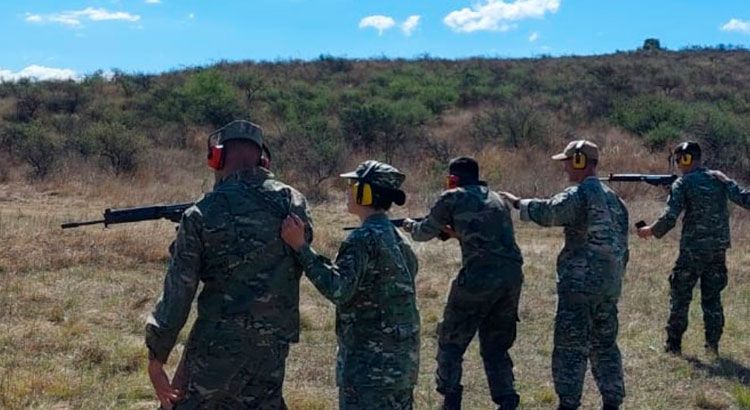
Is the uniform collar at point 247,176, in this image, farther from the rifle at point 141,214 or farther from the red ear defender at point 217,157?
the rifle at point 141,214

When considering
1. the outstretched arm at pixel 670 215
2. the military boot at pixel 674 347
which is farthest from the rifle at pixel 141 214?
the military boot at pixel 674 347

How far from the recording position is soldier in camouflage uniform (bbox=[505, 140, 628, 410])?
5820 millimetres

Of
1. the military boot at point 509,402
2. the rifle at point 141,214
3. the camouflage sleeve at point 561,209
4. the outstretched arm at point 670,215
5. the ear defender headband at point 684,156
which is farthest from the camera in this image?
the ear defender headband at point 684,156

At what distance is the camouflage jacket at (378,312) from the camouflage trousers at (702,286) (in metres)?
4.63

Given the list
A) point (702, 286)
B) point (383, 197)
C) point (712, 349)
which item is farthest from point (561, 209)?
point (712, 349)

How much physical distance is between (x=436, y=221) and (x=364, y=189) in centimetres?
194

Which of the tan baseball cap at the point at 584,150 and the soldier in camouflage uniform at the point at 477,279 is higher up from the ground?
the tan baseball cap at the point at 584,150

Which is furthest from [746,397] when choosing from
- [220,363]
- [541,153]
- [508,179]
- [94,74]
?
[94,74]

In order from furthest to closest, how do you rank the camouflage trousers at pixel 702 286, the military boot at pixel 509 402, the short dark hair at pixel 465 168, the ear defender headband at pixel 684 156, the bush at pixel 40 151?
the bush at pixel 40 151 < the camouflage trousers at pixel 702 286 < the ear defender headband at pixel 684 156 < the military boot at pixel 509 402 < the short dark hair at pixel 465 168

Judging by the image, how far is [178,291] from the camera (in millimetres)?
3656

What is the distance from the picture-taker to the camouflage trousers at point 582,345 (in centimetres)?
586

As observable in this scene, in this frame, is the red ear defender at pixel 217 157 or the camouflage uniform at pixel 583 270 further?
the camouflage uniform at pixel 583 270

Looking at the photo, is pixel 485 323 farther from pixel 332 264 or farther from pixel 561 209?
pixel 332 264

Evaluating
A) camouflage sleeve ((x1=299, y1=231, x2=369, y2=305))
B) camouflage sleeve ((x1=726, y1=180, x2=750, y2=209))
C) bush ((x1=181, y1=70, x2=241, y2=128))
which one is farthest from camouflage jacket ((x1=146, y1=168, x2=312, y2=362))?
bush ((x1=181, y1=70, x2=241, y2=128))
